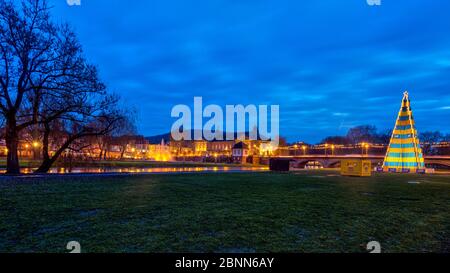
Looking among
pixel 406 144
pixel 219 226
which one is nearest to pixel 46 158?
pixel 219 226

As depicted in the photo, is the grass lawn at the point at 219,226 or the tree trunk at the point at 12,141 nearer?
the grass lawn at the point at 219,226

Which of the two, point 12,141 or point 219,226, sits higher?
point 12,141

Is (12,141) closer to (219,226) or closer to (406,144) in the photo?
(219,226)

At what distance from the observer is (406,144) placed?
36.7 meters

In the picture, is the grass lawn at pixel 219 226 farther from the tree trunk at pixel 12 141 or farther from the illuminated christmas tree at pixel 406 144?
the illuminated christmas tree at pixel 406 144

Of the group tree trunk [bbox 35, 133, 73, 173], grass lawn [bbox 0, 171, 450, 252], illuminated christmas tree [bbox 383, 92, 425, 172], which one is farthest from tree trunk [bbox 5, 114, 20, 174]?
illuminated christmas tree [bbox 383, 92, 425, 172]

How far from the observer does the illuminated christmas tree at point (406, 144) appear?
35.8 metres

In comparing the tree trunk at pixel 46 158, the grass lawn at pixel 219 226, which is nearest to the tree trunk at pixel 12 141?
the tree trunk at pixel 46 158

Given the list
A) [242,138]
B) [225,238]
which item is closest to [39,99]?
[225,238]

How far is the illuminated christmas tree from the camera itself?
3575 cm

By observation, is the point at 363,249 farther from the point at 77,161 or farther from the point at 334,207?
the point at 77,161

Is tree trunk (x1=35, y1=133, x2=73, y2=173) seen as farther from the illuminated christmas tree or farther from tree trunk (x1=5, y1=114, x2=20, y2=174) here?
the illuminated christmas tree
